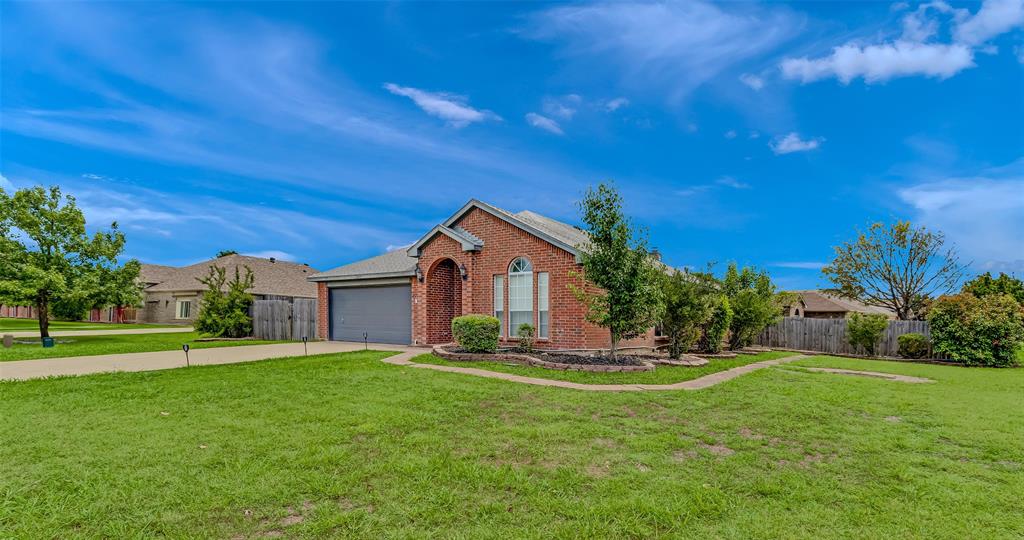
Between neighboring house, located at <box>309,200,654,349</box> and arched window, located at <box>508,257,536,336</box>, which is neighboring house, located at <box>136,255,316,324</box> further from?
arched window, located at <box>508,257,536,336</box>

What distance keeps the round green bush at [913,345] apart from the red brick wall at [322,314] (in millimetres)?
21927

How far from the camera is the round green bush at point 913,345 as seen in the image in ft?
57.0

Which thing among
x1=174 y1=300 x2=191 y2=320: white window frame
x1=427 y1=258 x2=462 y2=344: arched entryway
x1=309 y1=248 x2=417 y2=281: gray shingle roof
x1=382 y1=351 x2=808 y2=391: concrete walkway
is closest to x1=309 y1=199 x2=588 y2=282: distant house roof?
x1=309 y1=248 x2=417 y2=281: gray shingle roof

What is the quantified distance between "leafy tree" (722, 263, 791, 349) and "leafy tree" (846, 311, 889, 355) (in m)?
2.62

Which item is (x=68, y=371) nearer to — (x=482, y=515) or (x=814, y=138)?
(x=482, y=515)

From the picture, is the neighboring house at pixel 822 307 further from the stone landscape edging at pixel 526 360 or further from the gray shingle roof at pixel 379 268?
the stone landscape edging at pixel 526 360

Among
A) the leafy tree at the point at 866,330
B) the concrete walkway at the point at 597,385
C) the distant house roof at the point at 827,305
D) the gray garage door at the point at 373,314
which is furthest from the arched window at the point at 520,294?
the distant house roof at the point at 827,305

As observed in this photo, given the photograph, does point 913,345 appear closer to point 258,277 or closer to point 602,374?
point 602,374

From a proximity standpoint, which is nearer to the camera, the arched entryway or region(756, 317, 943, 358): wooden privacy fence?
the arched entryway

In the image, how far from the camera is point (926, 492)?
4199mm

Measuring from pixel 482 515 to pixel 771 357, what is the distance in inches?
606

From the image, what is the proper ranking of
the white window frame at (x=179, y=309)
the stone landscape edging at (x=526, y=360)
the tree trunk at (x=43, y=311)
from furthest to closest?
the white window frame at (x=179, y=309)
the tree trunk at (x=43, y=311)
the stone landscape edging at (x=526, y=360)

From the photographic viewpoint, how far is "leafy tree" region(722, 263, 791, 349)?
666 inches

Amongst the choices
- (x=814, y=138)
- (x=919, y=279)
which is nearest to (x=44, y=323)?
(x=814, y=138)
